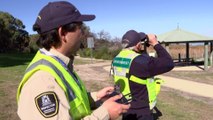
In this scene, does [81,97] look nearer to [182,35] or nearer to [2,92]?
[2,92]

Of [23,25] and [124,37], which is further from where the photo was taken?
[23,25]

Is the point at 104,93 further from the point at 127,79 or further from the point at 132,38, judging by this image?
the point at 132,38

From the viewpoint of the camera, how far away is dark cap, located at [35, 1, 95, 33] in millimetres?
2236

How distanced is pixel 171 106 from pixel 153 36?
565 cm

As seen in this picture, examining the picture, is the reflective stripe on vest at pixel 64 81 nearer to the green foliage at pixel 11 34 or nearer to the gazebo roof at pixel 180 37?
the gazebo roof at pixel 180 37

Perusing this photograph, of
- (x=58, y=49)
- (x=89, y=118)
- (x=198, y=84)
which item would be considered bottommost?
(x=198, y=84)

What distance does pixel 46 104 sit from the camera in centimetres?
192

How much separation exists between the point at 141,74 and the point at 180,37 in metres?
18.4

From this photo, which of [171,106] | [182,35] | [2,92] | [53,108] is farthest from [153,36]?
[182,35]

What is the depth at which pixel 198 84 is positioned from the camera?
14.5m

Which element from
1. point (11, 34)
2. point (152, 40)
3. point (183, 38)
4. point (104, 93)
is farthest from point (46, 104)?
point (11, 34)

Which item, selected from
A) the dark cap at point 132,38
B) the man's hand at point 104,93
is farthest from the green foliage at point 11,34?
the man's hand at point 104,93

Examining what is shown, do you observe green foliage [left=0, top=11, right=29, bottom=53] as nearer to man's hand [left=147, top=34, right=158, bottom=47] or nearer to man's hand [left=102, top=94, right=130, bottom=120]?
man's hand [left=147, top=34, right=158, bottom=47]

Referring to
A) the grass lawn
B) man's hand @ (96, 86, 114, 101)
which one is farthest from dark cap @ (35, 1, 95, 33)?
the grass lawn
